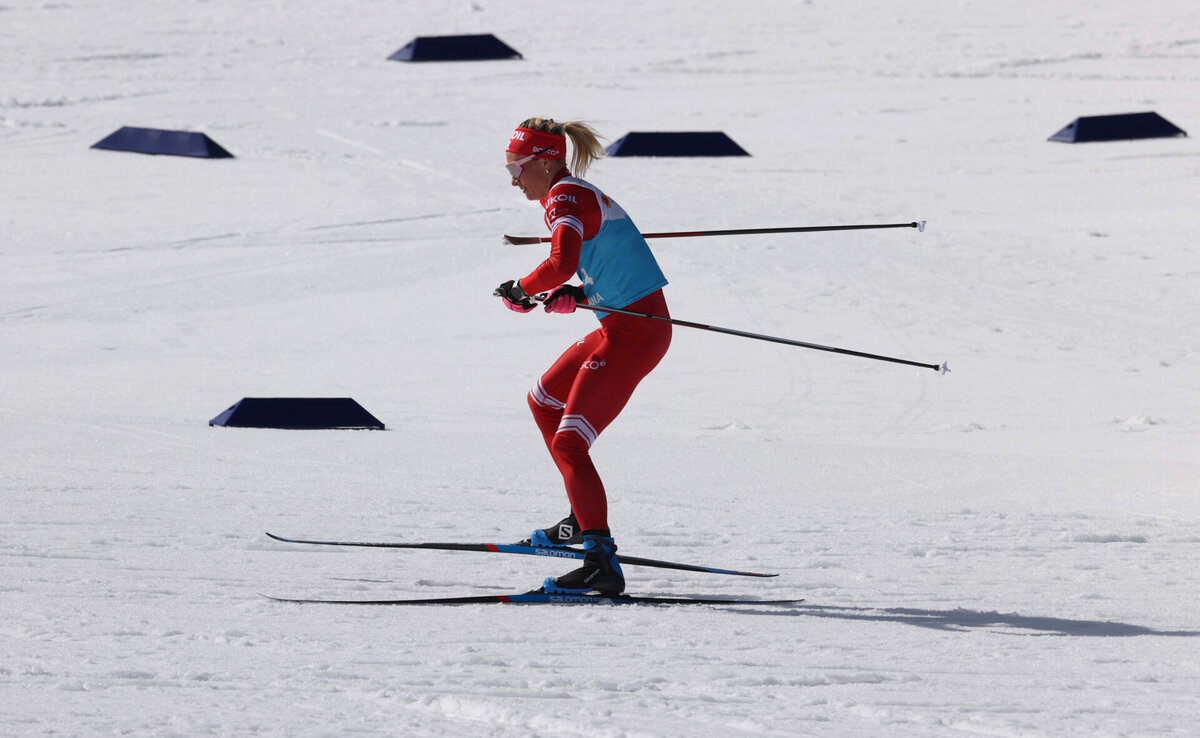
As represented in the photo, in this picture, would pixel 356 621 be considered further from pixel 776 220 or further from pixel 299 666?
pixel 776 220

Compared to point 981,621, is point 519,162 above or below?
above

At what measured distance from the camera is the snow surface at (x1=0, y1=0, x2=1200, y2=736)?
3875mm

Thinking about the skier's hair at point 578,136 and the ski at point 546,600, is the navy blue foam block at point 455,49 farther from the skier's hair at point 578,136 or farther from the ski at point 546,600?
the ski at point 546,600

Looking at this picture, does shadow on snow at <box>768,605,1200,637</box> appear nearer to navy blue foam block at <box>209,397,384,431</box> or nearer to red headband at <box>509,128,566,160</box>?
red headband at <box>509,128,566,160</box>

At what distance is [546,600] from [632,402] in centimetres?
440

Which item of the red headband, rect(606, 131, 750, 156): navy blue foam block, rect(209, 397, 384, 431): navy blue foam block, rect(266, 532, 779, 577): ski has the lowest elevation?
rect(606, 131, 750, 156): navy blue foam block

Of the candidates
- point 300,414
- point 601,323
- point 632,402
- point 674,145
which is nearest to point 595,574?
point 601,323

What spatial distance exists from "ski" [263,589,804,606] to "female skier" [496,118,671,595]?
38 mm

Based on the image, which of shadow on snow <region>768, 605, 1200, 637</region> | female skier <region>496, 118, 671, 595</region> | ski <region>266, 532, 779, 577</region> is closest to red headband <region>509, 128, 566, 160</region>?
female skier <region>496, 118, 671, 595</region>

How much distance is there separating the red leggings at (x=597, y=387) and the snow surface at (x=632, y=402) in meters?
0.40

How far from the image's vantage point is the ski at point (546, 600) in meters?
Answer: 4.64

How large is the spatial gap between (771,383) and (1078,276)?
380 centimetres

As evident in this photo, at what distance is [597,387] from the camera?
4859mm

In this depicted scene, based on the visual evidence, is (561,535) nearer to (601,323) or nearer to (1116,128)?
(601,323)
